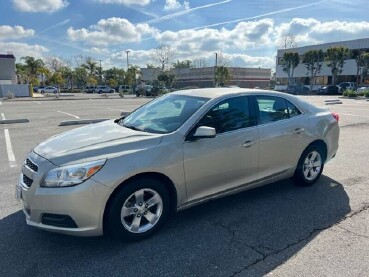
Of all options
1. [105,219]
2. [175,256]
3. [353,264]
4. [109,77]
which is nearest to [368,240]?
[353,264]

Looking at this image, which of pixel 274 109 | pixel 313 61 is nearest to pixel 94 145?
pixel 274 109

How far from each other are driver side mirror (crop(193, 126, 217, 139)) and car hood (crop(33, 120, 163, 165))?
41 cm

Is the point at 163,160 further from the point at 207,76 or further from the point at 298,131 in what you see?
the point at 207,76

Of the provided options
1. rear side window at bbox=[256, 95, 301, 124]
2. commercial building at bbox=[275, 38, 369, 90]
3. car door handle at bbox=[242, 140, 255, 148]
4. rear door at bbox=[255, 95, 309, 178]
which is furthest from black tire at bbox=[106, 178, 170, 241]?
commercial building at bbox=[275, 38, 369, 90]

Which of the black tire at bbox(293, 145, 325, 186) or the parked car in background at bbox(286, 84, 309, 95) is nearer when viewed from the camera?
the black tire at bbox(293, 145, 325, 186)

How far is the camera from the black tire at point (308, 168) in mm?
4676

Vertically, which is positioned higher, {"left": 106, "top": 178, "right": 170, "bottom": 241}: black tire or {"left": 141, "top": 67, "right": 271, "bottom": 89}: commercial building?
{"left": 141, "top": 67, "right": 271, "bottom": 89}: commercial building

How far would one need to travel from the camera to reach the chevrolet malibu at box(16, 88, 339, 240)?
2.88 metres

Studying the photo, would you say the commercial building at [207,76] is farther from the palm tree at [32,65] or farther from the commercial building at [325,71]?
the palm tree at [32,65]

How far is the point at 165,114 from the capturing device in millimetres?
4027

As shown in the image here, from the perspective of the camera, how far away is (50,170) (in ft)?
9.51

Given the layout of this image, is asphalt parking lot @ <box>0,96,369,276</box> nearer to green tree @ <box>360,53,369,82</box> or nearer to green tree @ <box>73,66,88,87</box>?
green tree @ <box>360,53,369,82</box>

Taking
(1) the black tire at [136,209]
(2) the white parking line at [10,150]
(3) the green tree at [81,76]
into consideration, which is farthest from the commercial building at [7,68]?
(1) the black tire at [136,209]

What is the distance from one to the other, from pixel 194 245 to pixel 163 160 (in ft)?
3.00
